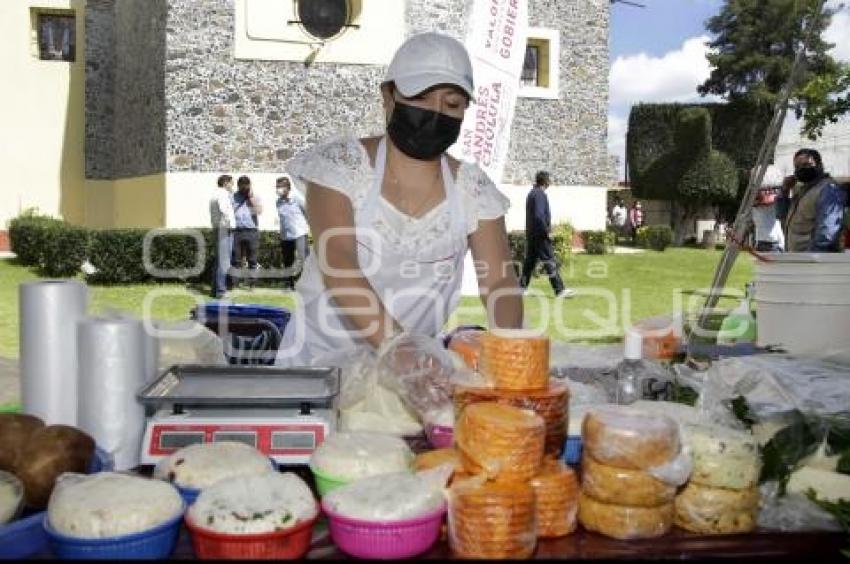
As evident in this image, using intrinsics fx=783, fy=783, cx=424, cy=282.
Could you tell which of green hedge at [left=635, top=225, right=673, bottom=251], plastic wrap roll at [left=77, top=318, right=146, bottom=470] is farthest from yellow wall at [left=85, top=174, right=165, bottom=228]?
green hedge at [left=635, top=225, right=673, bottom=251]

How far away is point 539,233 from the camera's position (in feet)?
36.8

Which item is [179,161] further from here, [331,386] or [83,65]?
[331,386]

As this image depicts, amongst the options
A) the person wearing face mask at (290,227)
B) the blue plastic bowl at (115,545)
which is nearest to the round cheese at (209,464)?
the blue plastic bowl at (115,545)

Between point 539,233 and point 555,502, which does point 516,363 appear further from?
point 539,233

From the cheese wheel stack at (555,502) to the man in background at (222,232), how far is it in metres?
9.67

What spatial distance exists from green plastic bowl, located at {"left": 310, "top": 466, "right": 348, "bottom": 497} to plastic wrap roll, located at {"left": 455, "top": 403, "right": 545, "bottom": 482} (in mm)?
233

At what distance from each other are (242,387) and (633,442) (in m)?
0.88

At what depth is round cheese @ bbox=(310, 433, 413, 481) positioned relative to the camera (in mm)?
1431

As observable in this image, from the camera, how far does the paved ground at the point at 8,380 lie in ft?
16.1

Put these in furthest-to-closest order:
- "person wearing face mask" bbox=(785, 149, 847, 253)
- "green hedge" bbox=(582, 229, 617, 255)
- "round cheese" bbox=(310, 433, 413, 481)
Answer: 1. "green hedge" bbox=(582, 229, 617, 255)
2. "person wearing face mask" bbox=(785, 149, 847, 253)
3. "round cheese" bbox=(310, 433, 413, 481)

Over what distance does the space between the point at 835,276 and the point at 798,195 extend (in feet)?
14.5

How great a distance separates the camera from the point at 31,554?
1259 mm

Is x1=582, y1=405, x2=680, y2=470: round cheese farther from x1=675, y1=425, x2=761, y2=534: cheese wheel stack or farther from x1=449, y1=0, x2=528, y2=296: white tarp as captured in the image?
x1=449, y1=0, x2=528, y2=296: white tarp

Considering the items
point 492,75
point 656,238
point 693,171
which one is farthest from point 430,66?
point 693,171
